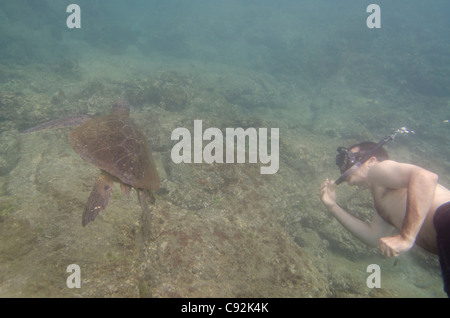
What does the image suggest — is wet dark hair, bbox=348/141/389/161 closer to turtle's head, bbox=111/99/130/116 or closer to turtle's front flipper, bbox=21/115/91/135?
turtle's head, bbox=111/99/130/116

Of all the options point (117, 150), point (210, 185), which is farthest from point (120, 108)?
point (210, 185)

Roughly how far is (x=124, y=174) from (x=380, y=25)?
41445 mm

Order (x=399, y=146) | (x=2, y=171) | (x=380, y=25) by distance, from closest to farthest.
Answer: (x=2, y=171) → (x=399, y=146) → (x=380, y=25)

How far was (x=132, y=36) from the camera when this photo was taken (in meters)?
31.0

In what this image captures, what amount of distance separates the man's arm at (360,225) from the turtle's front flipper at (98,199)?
3.35 m

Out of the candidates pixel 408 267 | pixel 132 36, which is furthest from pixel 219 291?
pixel 132 36

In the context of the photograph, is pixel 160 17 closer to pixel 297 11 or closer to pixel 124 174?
pixel 297 11

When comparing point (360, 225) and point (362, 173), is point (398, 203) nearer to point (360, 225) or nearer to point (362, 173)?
point (362, 173)

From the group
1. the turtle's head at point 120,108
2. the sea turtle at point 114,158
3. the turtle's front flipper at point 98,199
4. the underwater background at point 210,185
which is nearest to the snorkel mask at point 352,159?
the underwater background at point 210,185

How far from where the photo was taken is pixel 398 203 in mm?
2645

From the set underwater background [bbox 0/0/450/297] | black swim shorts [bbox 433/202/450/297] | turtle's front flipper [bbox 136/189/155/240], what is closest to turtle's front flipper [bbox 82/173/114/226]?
underwater background [bbox 0/0/450/297]

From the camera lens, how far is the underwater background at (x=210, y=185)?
2.78 m

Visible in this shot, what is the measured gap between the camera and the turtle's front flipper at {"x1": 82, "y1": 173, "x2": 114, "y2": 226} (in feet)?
9.50

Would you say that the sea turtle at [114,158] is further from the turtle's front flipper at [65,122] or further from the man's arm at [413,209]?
the man's arm at [413,209]
